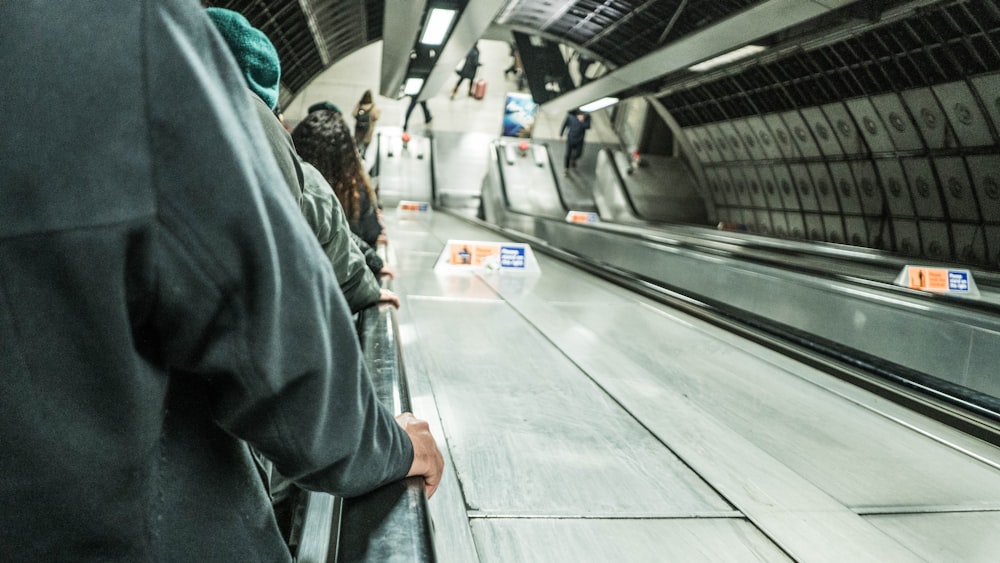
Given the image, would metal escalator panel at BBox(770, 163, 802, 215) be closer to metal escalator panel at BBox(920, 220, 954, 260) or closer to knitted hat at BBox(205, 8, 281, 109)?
metal escalator panel at BBox(920, 220, 954, 260)

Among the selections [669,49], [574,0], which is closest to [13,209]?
[669,49]

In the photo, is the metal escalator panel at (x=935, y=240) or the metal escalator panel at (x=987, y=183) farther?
the metal escalator panel at (x=935, y=240)

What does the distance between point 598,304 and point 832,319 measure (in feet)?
5.82

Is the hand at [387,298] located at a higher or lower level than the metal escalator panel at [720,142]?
lower

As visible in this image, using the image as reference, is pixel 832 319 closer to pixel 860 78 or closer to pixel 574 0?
pixel 860 78

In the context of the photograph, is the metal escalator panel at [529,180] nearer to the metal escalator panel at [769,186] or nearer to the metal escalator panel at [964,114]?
the metal escalator panel at [769,186]

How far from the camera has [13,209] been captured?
1.95ft

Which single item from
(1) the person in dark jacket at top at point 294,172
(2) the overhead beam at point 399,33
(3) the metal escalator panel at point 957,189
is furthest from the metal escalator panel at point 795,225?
(1) the person in dark jacket at top at point 294,172

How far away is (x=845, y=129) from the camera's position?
31.7 feet

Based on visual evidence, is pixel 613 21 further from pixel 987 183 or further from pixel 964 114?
pixel 987 183

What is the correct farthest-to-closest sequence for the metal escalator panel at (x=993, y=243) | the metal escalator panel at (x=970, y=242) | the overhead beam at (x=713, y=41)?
the metal escalator panel at (x=970, y=242), the metal escalator panel at (x=993, y=243), the overhead beam at (x=713, y=41)

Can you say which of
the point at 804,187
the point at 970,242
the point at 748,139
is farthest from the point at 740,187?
the point at 970,242

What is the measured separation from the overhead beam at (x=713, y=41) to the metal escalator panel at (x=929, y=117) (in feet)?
9.49

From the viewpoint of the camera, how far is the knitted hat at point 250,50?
151 cm
